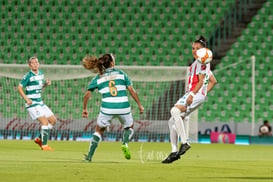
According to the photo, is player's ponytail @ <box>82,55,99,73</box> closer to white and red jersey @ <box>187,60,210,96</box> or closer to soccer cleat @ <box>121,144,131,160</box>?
soccer cleat @ <box>121,144,131,160</box>

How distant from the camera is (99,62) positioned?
1222 centimetres

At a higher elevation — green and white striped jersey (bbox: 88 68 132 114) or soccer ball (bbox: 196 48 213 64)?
soccer ball (bbox: 196 48 213 64)

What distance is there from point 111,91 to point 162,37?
45.5ft

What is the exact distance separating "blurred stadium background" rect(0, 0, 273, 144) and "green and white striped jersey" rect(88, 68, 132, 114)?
10947mm

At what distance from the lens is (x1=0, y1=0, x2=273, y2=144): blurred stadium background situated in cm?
2438

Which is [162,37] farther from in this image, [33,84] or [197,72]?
[197,72]

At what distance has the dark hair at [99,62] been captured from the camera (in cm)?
1209

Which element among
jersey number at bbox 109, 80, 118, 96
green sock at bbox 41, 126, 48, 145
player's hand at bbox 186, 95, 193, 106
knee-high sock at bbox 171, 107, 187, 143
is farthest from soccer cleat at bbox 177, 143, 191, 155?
green sock at bbox 41, 126, 48, 145

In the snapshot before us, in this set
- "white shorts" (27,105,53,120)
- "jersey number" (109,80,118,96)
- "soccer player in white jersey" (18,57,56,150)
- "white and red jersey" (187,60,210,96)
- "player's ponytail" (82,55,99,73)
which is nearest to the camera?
"white and red jersey" (187,60,210,96)

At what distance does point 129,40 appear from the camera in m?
26.0

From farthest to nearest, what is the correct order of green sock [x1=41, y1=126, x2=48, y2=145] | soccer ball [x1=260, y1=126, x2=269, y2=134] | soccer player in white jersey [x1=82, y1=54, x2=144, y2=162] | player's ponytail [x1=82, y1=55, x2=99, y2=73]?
soccer ball [x1=260, y1=126, x2=269, y2=134]
green sock [x1=41, y1=126, x2=48, y2=145]
soccer player in white jersey [x1=82, y1=54, x2=144, y2=162]
player's ponytail [x1=82, y1=55, x2=99, y2=73]

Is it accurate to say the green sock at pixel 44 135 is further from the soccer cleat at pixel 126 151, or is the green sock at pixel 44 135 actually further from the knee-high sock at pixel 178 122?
the knee-high sock at pixel 178 122

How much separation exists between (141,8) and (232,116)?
5174 millimetres

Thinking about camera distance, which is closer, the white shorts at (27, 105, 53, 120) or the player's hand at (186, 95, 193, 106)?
the player's hand at (186, 95, 193, 106)
